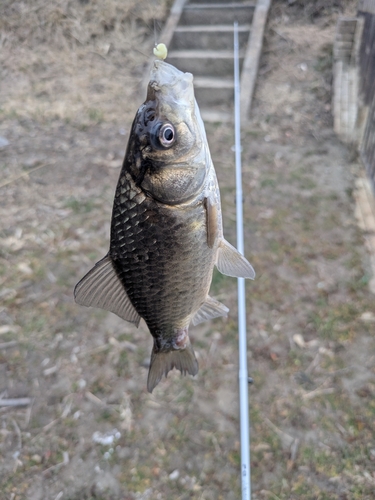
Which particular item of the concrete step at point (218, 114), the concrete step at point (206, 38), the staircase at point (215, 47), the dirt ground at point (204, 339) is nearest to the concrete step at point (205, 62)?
the staircase at point (215, 47)

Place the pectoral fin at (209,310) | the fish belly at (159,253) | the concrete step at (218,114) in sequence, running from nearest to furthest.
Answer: the fish belly at (159,253) → the pectoral fin at (209,310) → the concrete step at (218,114)

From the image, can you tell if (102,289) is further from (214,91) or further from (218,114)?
(214,91)

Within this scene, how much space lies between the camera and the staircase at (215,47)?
650 centimetres

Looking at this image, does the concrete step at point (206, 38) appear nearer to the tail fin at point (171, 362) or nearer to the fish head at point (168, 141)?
the fish head at point (168, 141)

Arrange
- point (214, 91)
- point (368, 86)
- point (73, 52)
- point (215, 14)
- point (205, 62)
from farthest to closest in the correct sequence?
point (73, 52)
point (215, 14)
point (205, 62)
point (214, 91)
point (368, 86)

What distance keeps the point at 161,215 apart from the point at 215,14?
728cm

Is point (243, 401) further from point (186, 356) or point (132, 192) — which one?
point (132, 192)

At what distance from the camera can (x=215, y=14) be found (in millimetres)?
7246

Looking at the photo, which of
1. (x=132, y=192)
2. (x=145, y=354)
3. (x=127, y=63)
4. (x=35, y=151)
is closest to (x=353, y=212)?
(x=145, y=354)

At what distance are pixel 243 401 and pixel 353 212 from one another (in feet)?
9.25

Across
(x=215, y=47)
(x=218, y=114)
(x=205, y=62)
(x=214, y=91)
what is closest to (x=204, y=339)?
(x=218, y=114)

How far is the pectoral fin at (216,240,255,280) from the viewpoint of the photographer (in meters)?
1.39

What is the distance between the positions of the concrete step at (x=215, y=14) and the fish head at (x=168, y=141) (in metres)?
7.07

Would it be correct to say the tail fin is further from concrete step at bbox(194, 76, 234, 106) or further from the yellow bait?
concrete step at bbox(194, 76, 234, 106)
